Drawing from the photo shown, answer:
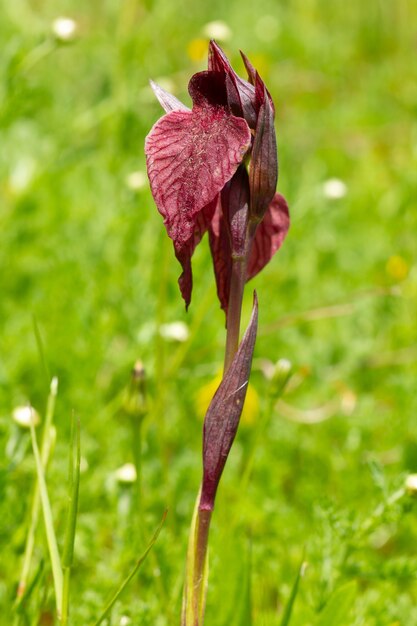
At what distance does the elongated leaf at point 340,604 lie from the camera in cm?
113

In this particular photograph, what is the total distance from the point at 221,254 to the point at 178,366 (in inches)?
35.7

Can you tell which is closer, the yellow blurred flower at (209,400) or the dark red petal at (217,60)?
the dark red petal at (217,60)

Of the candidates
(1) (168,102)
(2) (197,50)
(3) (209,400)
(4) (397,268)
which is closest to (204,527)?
(1) (168,102)

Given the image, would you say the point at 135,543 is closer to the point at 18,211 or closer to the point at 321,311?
the point at 321,311

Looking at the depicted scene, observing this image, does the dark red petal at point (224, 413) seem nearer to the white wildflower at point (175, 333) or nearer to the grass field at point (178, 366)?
the grass field at point (178, 366)

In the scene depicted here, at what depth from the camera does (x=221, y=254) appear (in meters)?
0.96

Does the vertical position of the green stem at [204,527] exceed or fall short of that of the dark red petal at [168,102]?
it falls short

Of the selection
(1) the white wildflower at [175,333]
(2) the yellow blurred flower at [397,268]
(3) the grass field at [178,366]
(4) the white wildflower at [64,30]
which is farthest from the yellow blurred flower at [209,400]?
(4) the white wildflower at [64,30]

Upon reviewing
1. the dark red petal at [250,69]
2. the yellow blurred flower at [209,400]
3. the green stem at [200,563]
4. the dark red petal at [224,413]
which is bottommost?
the green stem at [200,563]

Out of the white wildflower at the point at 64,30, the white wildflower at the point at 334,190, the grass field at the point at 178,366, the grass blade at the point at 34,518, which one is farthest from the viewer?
the white wildflower at the point at 334,190

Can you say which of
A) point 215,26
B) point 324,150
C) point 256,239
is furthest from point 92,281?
point 324,150

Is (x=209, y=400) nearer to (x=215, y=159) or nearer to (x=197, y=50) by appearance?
(x=215, y=159)

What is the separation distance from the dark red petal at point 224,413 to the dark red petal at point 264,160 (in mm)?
106

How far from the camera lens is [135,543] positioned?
1.34 m
